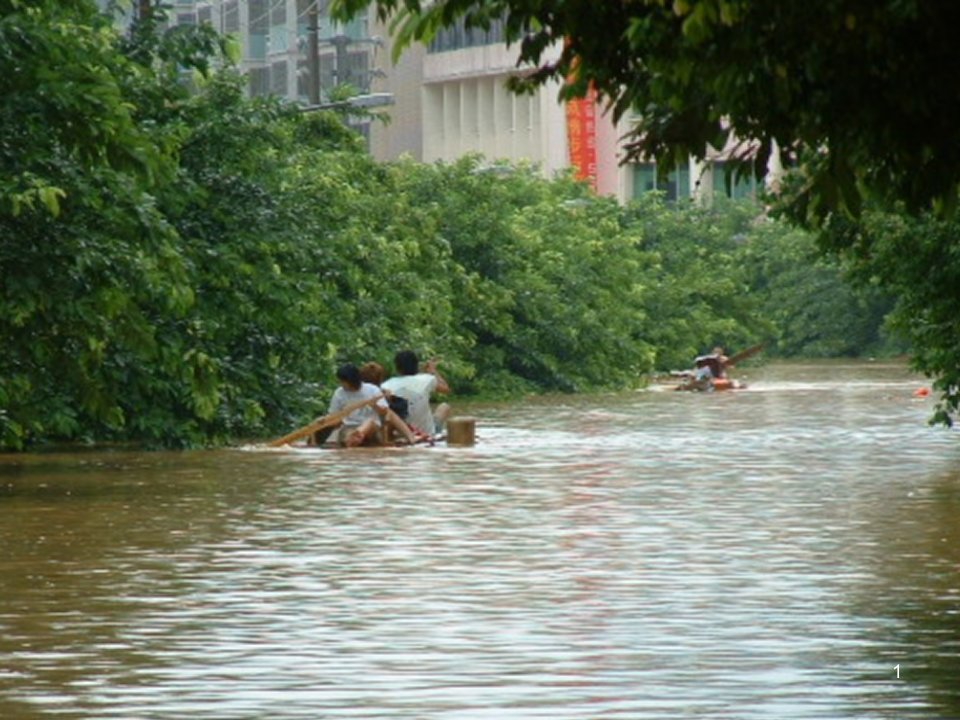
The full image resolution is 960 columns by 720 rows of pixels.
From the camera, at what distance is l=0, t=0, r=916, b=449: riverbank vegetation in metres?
29.2

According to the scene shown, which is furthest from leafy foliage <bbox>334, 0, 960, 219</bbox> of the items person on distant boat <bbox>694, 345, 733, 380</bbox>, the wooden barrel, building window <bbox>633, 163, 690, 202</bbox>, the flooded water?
building window <bbox>633, 163, 690, 202</bbox>

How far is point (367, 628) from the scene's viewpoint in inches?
661

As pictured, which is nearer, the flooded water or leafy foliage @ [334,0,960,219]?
leafy foliage @ [334,0,960,219]

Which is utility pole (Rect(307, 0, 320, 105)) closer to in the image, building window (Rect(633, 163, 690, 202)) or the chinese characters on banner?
the chinese characters on banner

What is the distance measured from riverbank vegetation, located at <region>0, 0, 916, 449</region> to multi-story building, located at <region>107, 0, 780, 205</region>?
56547 millimetres

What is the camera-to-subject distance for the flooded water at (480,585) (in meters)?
14.0

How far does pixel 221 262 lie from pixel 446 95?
10200 centimetres

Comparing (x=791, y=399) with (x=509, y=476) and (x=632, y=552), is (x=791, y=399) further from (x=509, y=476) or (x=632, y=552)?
(x=632, y=552)

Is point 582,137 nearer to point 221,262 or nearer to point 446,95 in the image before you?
point 446,95

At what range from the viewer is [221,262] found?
122 feet

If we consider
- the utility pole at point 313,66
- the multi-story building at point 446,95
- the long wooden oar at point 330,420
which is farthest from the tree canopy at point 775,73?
the multi-story building at point 446,95

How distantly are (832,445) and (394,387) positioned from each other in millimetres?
5028

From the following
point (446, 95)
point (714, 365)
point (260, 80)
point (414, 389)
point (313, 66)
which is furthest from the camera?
point (446, 95)

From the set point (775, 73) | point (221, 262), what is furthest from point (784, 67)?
point (221, 262)
